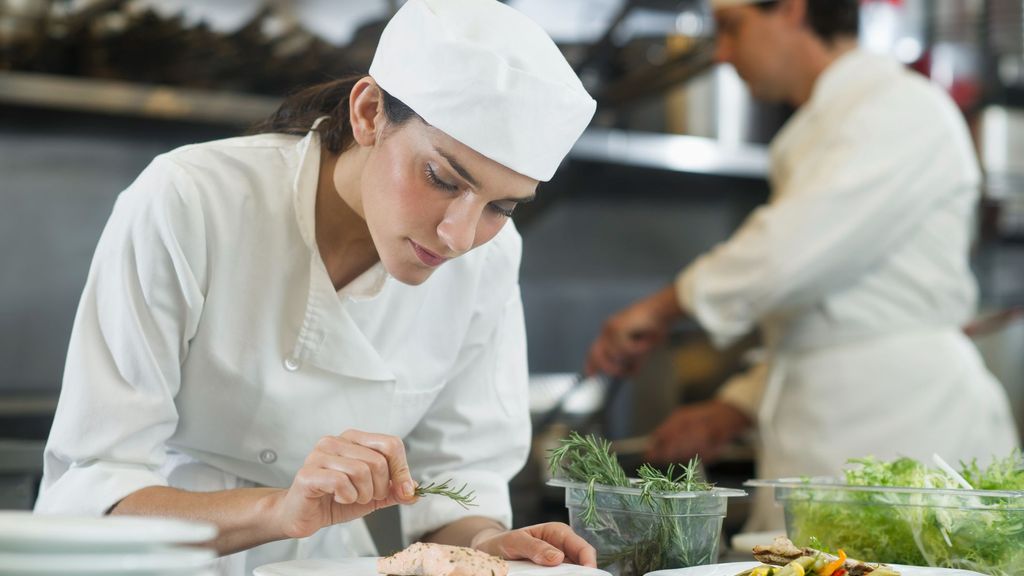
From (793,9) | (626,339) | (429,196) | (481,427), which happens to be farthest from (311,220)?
A: (793,9)

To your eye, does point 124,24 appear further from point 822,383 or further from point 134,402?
point 822,383

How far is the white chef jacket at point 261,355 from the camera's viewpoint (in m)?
1.16

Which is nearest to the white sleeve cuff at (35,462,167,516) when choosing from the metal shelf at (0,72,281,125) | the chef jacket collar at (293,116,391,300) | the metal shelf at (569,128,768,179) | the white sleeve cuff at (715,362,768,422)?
the chef jacket collar at (293,116,391,300)

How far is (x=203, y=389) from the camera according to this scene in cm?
128

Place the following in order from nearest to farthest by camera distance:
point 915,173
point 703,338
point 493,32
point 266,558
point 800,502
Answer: point 493,32, point 800,502, point 266,558, point 915,173, point 703,338

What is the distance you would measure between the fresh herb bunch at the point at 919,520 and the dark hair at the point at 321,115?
671mm

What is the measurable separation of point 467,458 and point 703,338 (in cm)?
198

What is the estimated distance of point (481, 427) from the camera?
1451 millimetres

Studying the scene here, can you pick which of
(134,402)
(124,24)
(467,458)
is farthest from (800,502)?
(124,24)

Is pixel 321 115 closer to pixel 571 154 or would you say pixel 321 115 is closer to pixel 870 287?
pixel 870 287

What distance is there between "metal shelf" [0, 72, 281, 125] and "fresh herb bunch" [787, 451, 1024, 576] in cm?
148

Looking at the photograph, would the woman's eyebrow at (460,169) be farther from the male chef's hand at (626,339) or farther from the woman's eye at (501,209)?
the male chef's hand at (626,339)

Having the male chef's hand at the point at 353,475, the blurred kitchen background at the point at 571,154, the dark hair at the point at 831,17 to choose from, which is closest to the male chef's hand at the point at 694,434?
the blurred kitchen background at the point at 571,154

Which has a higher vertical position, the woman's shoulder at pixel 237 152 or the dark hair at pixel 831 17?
the dark hair at pixel 831 17
